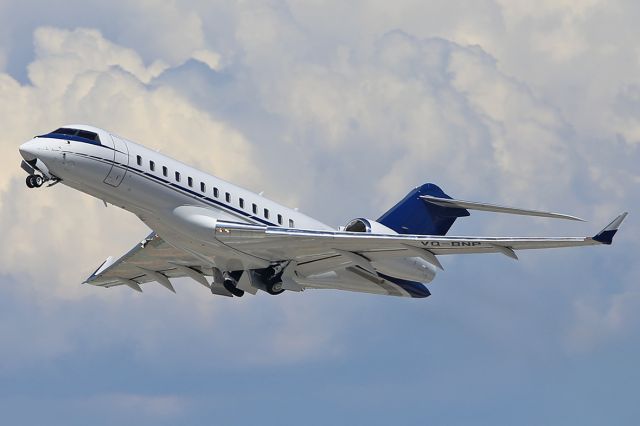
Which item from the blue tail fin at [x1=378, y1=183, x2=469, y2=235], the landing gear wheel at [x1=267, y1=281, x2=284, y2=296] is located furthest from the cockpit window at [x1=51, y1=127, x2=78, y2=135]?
the blue tail fin at [x1=378, y1=183, x2=469, y2=235]

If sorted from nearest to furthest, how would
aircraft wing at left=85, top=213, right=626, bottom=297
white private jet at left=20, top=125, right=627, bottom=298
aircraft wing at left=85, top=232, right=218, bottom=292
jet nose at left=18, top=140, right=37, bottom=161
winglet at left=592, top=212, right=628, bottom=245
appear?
winglet at left=592, top=212, right=628, bottom=245 < jet nose at left=18, top=140, right=37, bottom=161 < white private jet at left=20, top=125, right=627, bottom=298 < aircraft wing at left=85, top=213, right=626, bottom=297 < aircraft wing at left=85, top=232, right=218, bottom=292

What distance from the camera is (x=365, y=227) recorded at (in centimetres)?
4406

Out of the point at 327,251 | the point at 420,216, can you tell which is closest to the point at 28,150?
the point at 327,251

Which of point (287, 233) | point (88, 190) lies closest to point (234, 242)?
point (287, 233)

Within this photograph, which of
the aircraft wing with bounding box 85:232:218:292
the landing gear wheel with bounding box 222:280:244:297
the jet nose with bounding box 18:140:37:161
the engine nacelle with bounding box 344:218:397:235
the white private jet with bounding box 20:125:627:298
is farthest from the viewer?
the aircraft wing with bounding box 85:232:218:292

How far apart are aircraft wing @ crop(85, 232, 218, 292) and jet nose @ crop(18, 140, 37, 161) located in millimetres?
6267

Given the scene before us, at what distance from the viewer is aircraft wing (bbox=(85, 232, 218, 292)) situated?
45.3 m

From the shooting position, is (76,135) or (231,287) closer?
(76,135)

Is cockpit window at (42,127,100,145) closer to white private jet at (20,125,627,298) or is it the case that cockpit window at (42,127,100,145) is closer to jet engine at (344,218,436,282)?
white private jet at (20,125,627,298)

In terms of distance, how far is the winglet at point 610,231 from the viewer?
120ft

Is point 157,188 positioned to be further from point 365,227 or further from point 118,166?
point 365,227

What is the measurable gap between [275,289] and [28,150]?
9345 mm

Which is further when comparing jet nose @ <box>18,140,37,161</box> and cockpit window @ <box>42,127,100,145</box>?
cockpit window @ <box>42,127,100,145</box>

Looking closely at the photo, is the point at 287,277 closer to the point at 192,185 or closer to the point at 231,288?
the point at 231,288
